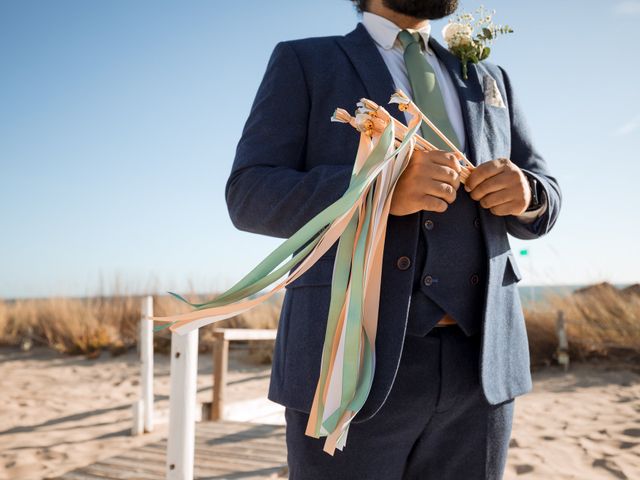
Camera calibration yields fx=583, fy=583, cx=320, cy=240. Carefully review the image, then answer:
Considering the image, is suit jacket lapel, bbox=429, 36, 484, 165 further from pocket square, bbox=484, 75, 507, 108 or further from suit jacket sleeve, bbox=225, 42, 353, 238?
suit jacket sleeve, bbox=225, 42, 353, 238

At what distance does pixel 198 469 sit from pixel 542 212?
114 inches

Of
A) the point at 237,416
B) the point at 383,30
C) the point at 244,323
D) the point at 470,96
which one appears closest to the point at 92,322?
the point at 244,323

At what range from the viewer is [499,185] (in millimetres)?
1088

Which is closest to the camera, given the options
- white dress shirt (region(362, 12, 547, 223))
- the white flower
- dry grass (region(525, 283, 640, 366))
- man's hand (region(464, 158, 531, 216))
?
man's hand (region(464, 158, 531, 216))

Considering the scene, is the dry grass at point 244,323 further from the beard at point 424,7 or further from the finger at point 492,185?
the finger at point 492,185

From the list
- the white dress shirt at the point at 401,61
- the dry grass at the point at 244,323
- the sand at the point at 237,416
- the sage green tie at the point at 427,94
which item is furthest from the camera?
the dry grass at the point at 244,323

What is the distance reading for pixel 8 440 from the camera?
17.3 feet

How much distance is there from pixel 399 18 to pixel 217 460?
304cm

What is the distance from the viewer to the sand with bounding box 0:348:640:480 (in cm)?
421

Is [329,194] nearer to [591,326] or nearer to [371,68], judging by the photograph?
[371,68]

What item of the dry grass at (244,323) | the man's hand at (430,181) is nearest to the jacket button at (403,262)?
the man's hand at (430,181)

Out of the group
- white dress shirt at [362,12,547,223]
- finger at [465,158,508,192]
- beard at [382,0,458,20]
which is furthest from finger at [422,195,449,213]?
beard at [382,0,458,20]

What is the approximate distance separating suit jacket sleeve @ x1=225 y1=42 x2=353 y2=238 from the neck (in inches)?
10.7

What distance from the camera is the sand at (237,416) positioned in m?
4.21
